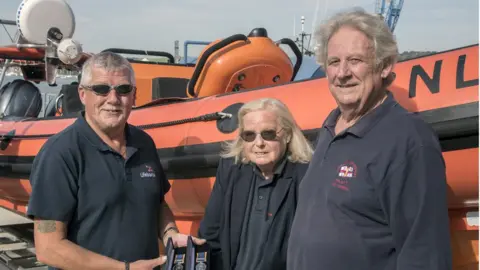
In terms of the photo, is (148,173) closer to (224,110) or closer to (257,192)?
(257,192)

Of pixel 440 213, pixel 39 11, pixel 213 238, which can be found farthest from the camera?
pixel 39 11

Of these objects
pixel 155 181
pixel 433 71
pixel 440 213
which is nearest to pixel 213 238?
→ pixel 155 181

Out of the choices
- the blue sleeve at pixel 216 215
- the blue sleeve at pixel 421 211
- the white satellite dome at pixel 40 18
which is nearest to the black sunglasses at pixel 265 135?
the blue sleeve at pixel 216 215

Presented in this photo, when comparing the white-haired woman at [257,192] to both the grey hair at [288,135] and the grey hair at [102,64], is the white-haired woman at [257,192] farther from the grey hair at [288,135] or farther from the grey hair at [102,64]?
the grey hair at [102,64]

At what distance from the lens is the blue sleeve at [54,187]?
1.56m

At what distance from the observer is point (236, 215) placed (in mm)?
1677

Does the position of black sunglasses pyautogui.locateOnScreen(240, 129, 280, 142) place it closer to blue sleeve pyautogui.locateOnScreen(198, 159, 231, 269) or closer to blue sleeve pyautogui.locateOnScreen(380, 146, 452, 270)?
blue sleeve pyautogui.locateOnScreen(198, 159, 231, 269)

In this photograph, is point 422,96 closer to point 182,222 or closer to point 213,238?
point 213,238

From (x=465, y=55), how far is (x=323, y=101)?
62cm

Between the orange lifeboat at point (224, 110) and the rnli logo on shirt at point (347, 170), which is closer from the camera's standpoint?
the rnli logo on shirt at point (347, 170)

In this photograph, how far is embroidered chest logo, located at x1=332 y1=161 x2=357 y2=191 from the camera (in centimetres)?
120

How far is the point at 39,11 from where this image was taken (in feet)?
15.4

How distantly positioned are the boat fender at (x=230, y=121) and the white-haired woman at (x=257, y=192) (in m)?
0.81

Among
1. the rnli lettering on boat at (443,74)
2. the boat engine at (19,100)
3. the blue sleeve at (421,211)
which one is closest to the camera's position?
Answer: the blue sleeve at (421,211)
